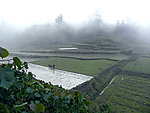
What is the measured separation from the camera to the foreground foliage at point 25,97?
1.41 metres

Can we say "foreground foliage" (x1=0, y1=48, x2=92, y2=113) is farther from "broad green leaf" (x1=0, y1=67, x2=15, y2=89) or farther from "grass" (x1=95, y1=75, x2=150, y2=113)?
"grass" (x1=95, y1=75, x2=150, y2=113)

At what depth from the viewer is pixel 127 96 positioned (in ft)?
57.1

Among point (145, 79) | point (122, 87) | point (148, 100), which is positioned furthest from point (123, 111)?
point (145, 79)

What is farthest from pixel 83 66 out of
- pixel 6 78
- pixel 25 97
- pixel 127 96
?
pixel 6 78

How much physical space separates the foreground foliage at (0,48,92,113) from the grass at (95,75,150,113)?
12.4 metres

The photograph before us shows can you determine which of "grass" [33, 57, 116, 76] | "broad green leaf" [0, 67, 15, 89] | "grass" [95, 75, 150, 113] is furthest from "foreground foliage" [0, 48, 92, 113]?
"grass" [33, 57, 116, 76]

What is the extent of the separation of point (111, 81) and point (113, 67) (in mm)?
5080

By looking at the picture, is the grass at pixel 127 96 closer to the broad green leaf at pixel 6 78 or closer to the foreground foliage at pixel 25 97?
the foreground foliage at pixel 25 97

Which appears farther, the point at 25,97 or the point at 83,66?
the point at 83,66

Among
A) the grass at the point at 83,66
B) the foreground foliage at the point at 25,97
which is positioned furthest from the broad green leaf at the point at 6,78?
the grass at the point at 83,66

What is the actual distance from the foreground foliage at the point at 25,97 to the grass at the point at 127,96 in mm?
12432

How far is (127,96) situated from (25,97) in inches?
688

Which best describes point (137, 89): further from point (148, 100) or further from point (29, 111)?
point (29, 111)

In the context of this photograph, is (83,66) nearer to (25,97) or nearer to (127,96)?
(127,96)
